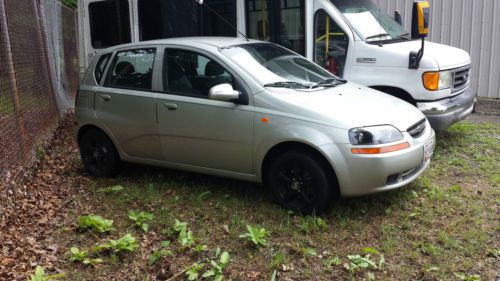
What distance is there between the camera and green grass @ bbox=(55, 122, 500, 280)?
12.9 ft

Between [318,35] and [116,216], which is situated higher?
[318,35]

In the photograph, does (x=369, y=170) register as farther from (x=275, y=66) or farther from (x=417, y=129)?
(x=275, y=66)

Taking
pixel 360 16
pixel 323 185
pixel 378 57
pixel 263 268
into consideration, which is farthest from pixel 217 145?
pixel 360 16

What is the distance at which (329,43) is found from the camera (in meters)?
7.11

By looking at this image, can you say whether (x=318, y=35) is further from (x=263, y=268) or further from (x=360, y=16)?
(x=263, y=268)

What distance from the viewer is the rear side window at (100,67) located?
239 inches

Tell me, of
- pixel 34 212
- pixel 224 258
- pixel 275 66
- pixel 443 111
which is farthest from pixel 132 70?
pixel 443 111

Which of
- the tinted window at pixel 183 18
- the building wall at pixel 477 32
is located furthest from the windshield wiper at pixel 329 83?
the building wall at pixel 477 32

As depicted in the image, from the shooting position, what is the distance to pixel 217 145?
508cm

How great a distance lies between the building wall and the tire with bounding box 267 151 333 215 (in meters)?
7.45

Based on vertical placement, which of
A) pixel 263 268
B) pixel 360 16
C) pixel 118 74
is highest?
pixel 360 16

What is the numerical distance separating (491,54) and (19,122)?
8908mm

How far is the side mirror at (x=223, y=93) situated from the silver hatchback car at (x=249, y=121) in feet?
0.05

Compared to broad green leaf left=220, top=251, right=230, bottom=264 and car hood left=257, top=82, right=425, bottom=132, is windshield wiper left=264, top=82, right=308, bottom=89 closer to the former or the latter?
car hood left=257, top=82, right=425, bottom=132
